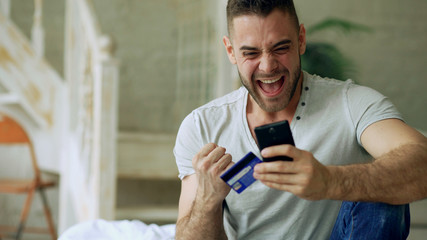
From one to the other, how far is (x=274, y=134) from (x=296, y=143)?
40cm

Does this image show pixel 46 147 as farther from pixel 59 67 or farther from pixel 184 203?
pixel 184 203

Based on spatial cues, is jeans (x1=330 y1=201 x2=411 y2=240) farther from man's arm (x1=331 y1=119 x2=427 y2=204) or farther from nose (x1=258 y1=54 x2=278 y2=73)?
nose (x1=258 y1=54 x2=278 y2=73)

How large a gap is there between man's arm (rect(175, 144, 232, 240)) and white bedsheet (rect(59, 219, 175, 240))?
227mm

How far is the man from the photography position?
1263mm

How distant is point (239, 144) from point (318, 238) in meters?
0.35

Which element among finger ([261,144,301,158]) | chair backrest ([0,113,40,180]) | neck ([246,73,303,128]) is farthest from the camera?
chair backrest ([0,113,40,180])

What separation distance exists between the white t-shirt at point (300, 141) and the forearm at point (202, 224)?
100 millimetres

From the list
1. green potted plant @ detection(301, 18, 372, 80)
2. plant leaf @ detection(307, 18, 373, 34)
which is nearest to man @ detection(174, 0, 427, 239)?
green potted plant @ detection(301, 18, 372, 80)

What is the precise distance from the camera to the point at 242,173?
123cm

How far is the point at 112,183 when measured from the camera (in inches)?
110

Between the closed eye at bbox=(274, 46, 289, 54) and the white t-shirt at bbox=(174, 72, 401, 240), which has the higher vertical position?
the closed eye at bbox=(274, 46, 289, 54)

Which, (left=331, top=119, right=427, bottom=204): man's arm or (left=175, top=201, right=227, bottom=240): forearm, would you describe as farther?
(left=175, top=201, right=227, bottom=240): forearm

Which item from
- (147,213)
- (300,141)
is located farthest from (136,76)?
(300,141)

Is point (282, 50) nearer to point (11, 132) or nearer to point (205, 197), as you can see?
point (205, 197)
